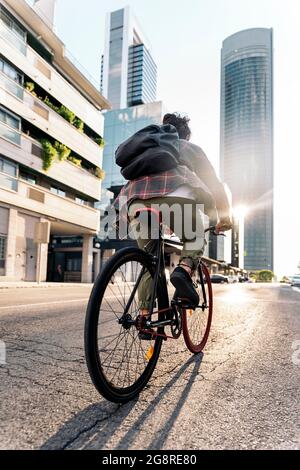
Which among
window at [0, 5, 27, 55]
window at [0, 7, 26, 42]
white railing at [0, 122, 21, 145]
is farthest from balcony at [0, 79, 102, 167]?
window at [0, 7, 26, 42]

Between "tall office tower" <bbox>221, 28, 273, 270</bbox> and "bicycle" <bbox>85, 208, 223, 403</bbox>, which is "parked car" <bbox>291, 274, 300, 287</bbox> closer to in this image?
"bicycle" <bbox>85, 208, 223, 403</bbox>

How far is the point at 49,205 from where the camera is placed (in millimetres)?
26219

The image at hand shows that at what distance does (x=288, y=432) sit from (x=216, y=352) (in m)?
1.64

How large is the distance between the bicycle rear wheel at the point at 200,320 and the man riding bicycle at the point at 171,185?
0.93 ft

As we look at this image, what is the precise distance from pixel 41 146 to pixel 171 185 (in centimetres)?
2547

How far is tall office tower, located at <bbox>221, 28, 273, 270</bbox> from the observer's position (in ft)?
567

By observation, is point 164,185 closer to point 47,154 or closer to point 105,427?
point 105,427

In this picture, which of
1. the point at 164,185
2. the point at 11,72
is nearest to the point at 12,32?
the point at 11,72

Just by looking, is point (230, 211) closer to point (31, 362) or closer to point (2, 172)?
point (31, 362)

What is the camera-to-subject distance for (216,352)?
123 inches

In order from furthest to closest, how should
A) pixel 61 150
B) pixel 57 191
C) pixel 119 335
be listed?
pixel 57 191 → pixel 61 150 → pixel 119 335

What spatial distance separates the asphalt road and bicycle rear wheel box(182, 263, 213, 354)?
0.36ft

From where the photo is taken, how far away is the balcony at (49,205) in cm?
2262

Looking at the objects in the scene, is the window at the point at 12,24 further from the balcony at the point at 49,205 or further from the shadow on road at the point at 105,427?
the shadow on road at the point at 105,427
